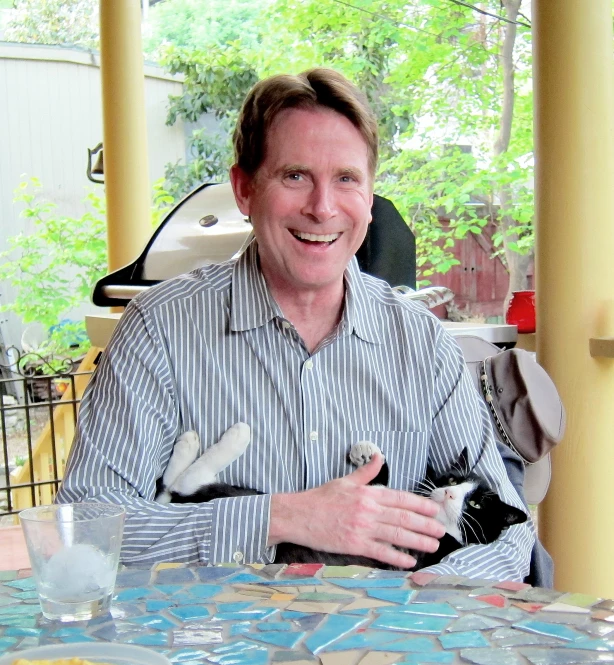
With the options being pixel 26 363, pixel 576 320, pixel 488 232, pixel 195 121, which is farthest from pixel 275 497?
pixel 195 121

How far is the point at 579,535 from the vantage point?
243 cm

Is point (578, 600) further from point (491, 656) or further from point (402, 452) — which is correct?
point (402, 452)

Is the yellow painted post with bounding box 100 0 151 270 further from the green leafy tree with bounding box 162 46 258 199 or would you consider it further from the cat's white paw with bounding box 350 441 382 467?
the green leafy tree with bounding box 162 46 258 199

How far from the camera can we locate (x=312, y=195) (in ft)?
5.11

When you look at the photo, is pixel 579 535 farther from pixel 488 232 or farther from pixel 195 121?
pixel 195 121

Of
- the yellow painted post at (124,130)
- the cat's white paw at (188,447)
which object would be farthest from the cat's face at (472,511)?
the yellow painted post at (124,130)

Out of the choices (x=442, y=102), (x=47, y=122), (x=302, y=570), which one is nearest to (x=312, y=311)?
(x=302, y=570)

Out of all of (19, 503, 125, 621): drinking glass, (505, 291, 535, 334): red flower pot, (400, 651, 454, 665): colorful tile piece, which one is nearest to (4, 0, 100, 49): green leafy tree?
(505, 291, 535, 334): red flower pot

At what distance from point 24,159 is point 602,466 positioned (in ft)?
19.9

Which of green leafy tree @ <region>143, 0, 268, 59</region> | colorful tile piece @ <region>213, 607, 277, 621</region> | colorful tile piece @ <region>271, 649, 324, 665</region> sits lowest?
colorful tile piece @ <region>213, 607, 277, 621</region>

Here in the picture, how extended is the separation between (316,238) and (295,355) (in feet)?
0.69

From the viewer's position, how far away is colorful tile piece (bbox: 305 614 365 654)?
76cm

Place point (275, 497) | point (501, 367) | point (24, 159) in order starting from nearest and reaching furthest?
point (275, 497)
point (501, 367)
point (24, 159)

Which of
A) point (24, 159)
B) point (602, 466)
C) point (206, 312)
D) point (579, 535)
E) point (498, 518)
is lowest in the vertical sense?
point (579, 535)
